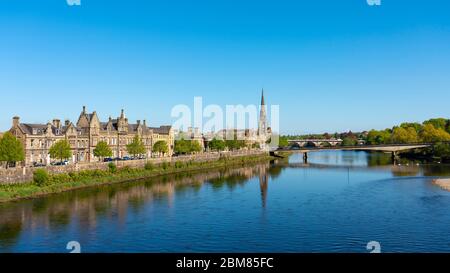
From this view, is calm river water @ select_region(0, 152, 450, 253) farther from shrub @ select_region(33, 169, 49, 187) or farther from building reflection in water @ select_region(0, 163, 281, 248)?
shrub @ select_region(33, 169, 49, 187)

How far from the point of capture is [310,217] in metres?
36.6

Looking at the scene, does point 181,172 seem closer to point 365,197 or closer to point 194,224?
point 365,197

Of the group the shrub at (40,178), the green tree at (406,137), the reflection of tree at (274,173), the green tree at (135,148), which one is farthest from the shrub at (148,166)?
the green tree at (406,137)

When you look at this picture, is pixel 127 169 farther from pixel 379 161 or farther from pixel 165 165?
pixel 379 161

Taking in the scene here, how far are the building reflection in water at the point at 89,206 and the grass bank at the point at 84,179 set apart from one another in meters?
1.73

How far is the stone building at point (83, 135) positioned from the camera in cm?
6172

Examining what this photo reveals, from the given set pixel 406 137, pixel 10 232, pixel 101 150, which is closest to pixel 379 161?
pixel 406 137

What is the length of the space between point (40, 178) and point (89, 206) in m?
11.2

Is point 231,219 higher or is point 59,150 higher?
point 59,150

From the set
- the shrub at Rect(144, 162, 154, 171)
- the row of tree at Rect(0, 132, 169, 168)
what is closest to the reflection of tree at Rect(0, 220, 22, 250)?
the row of tree at Rect(0, 132, 169, 168)

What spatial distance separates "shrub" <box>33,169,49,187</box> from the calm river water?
3.74 meters

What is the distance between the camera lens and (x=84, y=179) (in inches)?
2181
